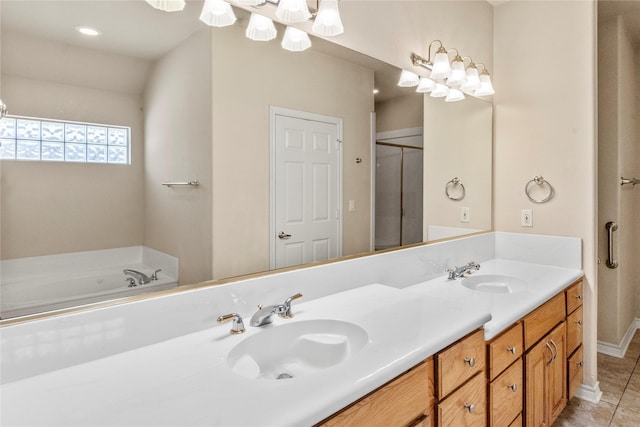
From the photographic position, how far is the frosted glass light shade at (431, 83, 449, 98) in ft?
6.91

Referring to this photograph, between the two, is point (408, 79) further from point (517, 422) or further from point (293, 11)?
point (517, 422)

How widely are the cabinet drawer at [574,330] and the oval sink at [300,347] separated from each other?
1.48 meters

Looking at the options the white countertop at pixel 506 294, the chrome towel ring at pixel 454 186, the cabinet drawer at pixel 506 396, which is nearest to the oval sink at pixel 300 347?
the white countertop at pixel 506 294

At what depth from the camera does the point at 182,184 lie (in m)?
1.10

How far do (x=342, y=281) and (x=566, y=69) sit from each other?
1900mm

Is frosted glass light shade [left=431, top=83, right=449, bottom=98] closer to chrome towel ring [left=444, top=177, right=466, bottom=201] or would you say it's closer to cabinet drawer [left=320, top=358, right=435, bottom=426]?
chrome towel ring [left=444, top=177, right=466, bottom=201]

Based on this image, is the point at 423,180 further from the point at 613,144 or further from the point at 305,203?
the point at 613,144

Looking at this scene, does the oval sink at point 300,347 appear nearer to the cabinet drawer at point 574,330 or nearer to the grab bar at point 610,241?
the cabinet drawer at point 574,330

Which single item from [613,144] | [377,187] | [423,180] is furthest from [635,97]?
[377,187]

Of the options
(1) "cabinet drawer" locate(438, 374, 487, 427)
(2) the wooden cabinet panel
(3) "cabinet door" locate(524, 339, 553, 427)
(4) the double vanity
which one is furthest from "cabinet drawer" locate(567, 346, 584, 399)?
(1) "cabinet drawer" locate(438, 374, 487, 427)

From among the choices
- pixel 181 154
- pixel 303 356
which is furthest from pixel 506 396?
pixel 181 154

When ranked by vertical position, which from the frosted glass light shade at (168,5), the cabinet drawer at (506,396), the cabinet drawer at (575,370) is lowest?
the cabinet drawer at (575,370)

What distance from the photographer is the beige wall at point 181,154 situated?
41.3 inches

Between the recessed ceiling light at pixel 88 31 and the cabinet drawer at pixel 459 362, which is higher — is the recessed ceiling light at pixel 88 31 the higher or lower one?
the higher one
